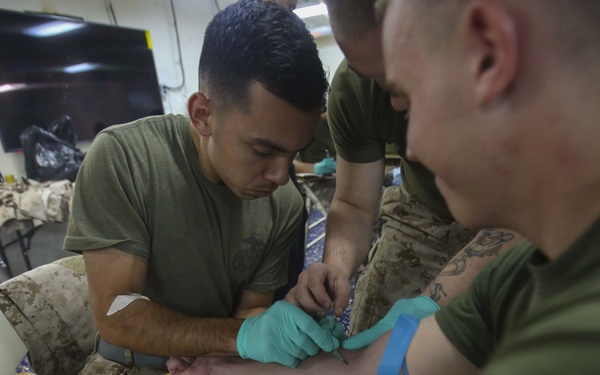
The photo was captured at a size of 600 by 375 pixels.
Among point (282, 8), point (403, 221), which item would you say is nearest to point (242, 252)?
point (403, 221)

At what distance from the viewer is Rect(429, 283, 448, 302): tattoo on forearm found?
0.96m

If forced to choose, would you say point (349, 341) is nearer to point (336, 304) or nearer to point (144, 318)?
point (336, 304)

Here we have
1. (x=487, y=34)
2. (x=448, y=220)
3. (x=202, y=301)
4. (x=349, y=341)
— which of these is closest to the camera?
(x=487, y=34)

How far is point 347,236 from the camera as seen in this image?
1272 mm

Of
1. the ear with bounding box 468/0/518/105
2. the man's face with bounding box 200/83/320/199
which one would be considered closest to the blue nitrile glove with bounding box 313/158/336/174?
the man's face with bounding box 200/83/320/199

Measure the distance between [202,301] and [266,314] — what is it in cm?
30

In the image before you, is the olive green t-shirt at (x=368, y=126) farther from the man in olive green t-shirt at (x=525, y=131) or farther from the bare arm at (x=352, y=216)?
the man in olive green t-shirt at (x=525, y=131)

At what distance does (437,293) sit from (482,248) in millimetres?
174

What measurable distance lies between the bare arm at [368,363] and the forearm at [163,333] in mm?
38

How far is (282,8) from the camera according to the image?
961 millimetres

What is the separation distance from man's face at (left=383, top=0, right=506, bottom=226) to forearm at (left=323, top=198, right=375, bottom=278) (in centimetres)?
78

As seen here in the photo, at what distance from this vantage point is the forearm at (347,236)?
1209mm

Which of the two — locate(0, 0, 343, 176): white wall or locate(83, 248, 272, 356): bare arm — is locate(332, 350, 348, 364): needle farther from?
locate(0, 0, 343, 176): white wall

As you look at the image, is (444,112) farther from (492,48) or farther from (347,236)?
(347,236)
